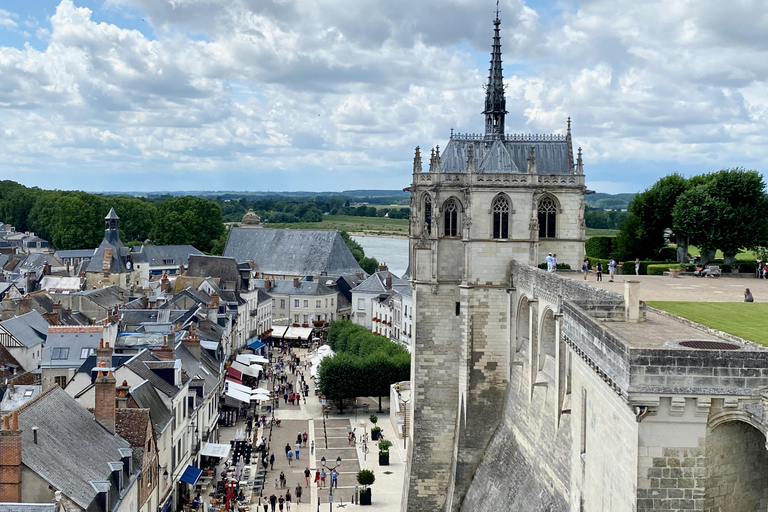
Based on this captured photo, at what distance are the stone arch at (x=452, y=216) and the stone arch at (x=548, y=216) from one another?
Result: 117 inches

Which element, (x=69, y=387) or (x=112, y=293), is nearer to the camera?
(x=69, y=387)

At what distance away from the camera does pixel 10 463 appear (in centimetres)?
2161

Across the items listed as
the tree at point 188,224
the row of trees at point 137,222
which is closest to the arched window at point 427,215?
the row of trees at point 137,222

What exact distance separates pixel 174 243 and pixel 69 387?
311 ft

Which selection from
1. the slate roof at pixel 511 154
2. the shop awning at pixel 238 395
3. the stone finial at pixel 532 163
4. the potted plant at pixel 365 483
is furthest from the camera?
the shop awning at pixel 238 395

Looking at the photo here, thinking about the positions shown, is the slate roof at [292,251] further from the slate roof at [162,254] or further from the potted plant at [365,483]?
the potted plant at [365,483]

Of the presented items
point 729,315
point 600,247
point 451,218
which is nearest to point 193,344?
point 451,218

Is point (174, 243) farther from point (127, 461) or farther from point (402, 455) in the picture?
point (127, 461)

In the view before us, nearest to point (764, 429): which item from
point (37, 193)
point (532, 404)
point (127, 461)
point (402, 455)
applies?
point (532, 404)

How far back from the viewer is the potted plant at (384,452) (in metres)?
44.3

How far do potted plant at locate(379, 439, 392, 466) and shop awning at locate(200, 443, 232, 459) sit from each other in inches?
314

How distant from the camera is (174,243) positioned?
128 meters

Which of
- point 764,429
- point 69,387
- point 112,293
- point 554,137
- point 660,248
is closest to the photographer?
point 764,429

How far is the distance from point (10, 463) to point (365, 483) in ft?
66.8
